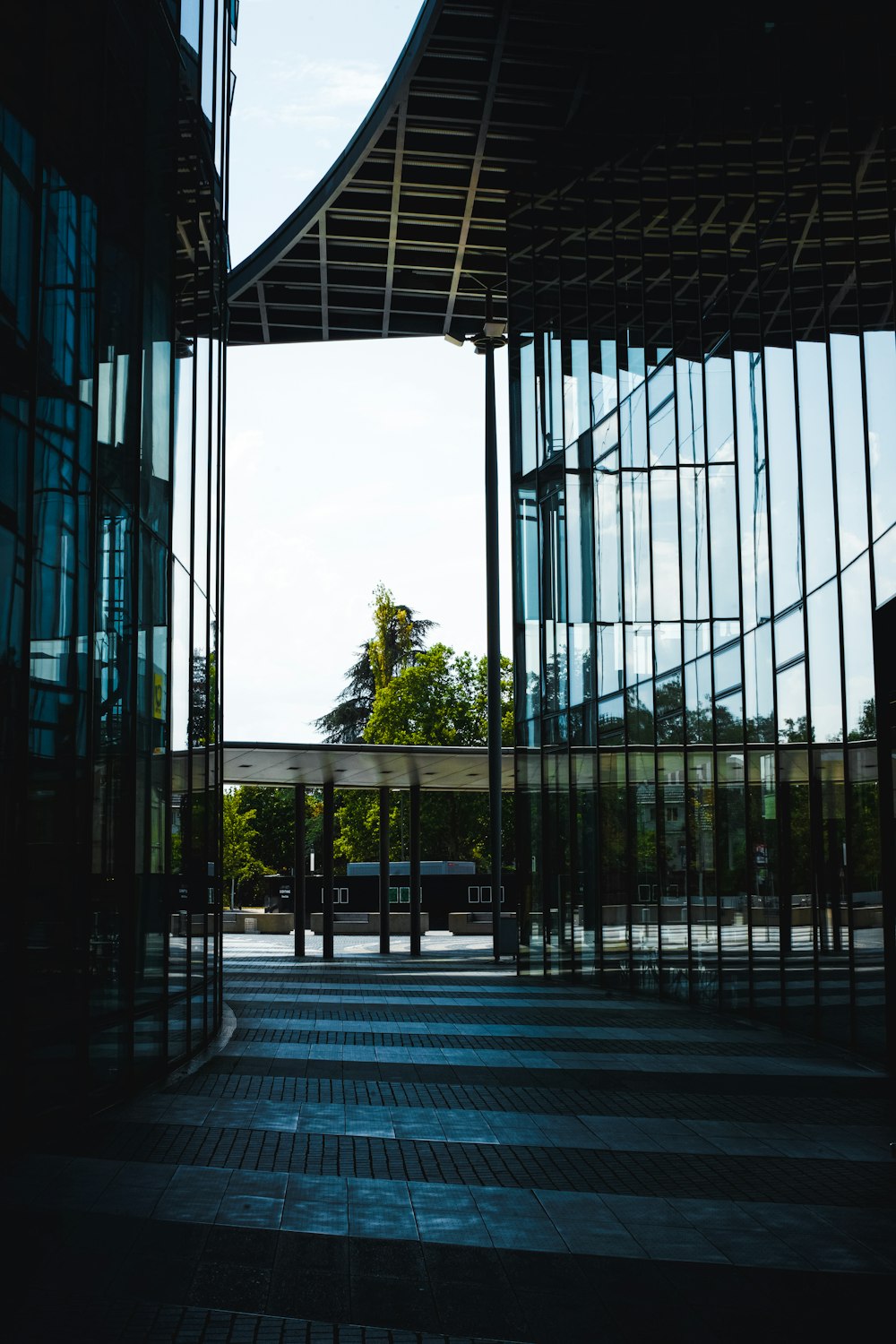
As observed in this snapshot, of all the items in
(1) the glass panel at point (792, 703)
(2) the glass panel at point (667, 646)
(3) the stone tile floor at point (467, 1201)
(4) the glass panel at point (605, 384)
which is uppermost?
(4) the glass panel at point (605, 384)

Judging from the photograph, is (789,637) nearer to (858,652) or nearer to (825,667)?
(825,667)

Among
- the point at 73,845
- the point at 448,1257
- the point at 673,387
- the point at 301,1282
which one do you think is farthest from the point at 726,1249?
the point at 673,387

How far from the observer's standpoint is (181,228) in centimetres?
1330

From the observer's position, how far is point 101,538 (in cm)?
1045

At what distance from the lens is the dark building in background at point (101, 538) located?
352 inches

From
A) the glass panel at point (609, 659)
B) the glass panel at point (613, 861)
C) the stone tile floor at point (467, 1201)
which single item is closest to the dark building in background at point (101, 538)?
A: the stone tile floor at point (467, 1201)

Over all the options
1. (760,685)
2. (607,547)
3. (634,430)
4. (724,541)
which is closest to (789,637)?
(760,685)

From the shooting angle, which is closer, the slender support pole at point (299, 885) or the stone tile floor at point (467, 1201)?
the stone tile floor at point (467, 1201)

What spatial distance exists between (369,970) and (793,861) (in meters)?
11.8

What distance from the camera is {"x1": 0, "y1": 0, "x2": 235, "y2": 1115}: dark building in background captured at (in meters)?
8.95

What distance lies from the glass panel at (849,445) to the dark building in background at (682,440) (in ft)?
0.16

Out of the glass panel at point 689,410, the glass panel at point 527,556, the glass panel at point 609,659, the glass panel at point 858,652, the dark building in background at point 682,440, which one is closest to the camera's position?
the glass panel at point 858,652

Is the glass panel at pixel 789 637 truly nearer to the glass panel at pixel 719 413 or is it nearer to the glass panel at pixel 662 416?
the glass panel at pixel 719 413

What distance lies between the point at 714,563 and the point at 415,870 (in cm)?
1550
